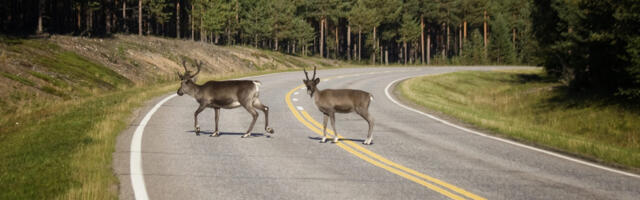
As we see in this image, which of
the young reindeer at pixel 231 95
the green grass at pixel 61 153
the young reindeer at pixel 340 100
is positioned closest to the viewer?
the green grass at pixel 61 153

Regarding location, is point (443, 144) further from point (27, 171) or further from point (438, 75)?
point (438, 75)

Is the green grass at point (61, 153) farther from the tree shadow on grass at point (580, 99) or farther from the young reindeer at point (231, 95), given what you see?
the tree shadow on grass at point (580, 99)

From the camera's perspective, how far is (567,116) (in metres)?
28.4

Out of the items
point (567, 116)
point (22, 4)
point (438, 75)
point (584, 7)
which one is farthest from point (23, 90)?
point (22, 4)

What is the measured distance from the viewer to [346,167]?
891 centimetres

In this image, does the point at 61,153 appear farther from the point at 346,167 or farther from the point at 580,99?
the point at 580,99

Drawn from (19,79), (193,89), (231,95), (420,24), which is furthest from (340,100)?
(420,24)

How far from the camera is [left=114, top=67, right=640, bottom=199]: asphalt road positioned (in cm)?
727

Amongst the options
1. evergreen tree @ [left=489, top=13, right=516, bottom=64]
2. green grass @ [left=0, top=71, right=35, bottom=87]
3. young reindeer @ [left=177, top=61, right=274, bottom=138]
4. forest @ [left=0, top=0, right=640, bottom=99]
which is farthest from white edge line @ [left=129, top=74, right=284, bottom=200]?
evergreen tree @ [left=489, top=13, right=516, bottom=64]

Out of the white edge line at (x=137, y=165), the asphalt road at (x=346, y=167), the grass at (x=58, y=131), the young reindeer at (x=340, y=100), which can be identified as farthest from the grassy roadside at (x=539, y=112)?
the grass at (x=58, y=131)

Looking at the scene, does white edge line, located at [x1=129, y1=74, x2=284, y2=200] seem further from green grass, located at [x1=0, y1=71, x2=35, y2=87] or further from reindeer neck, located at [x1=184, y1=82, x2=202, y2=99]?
green grass, located at [x1=0, y1=71, x2=35, y2=87]

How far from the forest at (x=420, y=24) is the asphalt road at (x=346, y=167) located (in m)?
16.9

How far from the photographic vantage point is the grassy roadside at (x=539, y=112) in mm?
12156

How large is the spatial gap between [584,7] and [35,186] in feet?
99.0
